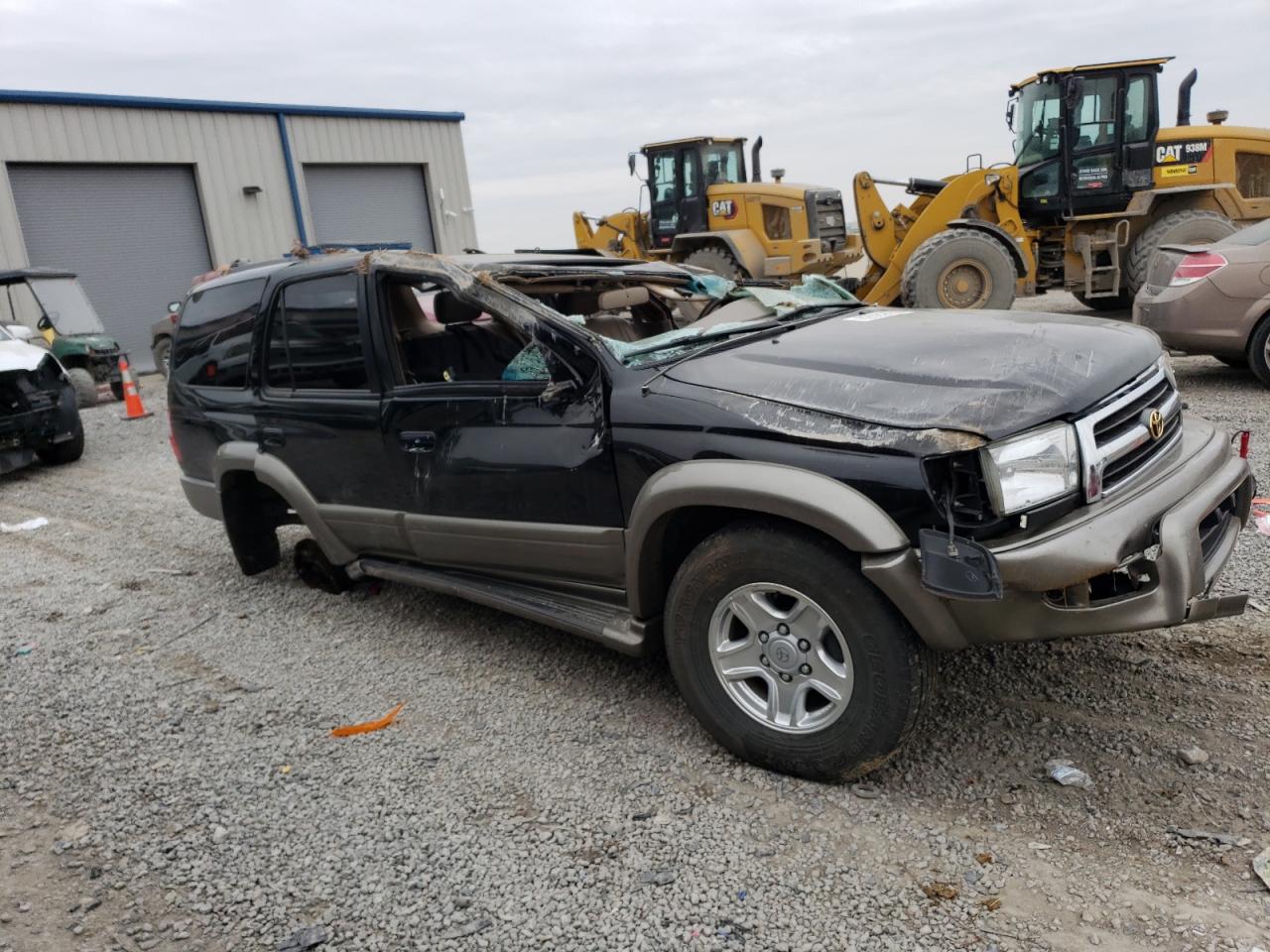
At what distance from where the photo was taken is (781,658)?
2.88m

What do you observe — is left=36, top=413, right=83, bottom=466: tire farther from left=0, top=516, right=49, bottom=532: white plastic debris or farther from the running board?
the running board

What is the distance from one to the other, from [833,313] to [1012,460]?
1679 mm

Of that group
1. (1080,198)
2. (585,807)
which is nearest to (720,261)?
(1080,198)

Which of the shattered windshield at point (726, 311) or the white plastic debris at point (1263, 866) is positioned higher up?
the shattered windshield at point (726, 311)

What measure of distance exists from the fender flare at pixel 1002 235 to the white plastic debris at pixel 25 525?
10.2 metres

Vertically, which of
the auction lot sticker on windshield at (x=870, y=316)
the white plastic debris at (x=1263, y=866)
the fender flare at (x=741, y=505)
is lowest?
the white plastic debris at (x=1263, y=866)

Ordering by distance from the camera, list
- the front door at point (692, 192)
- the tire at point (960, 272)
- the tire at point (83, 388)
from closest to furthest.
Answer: the tire at point (960, 272)
the tire at point (83, 388)
the front door at point (692, 192)

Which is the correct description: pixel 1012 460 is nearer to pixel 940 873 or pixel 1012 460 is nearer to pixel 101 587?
pixel 940 873

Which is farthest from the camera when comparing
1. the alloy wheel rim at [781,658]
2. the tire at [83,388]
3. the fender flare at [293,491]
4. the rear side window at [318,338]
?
the tire at [83,388]

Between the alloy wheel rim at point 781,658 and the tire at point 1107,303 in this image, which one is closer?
the alloy wheel rim at point 781,658

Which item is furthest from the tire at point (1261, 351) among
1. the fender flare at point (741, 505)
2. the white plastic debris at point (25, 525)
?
the white plastic debris at point (25, 525)

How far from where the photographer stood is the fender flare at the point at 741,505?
101 inches

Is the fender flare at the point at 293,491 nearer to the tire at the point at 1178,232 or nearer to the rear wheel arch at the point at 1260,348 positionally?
the rear wheel arch at the point at 1260,348

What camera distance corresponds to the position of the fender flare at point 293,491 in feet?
14.6
